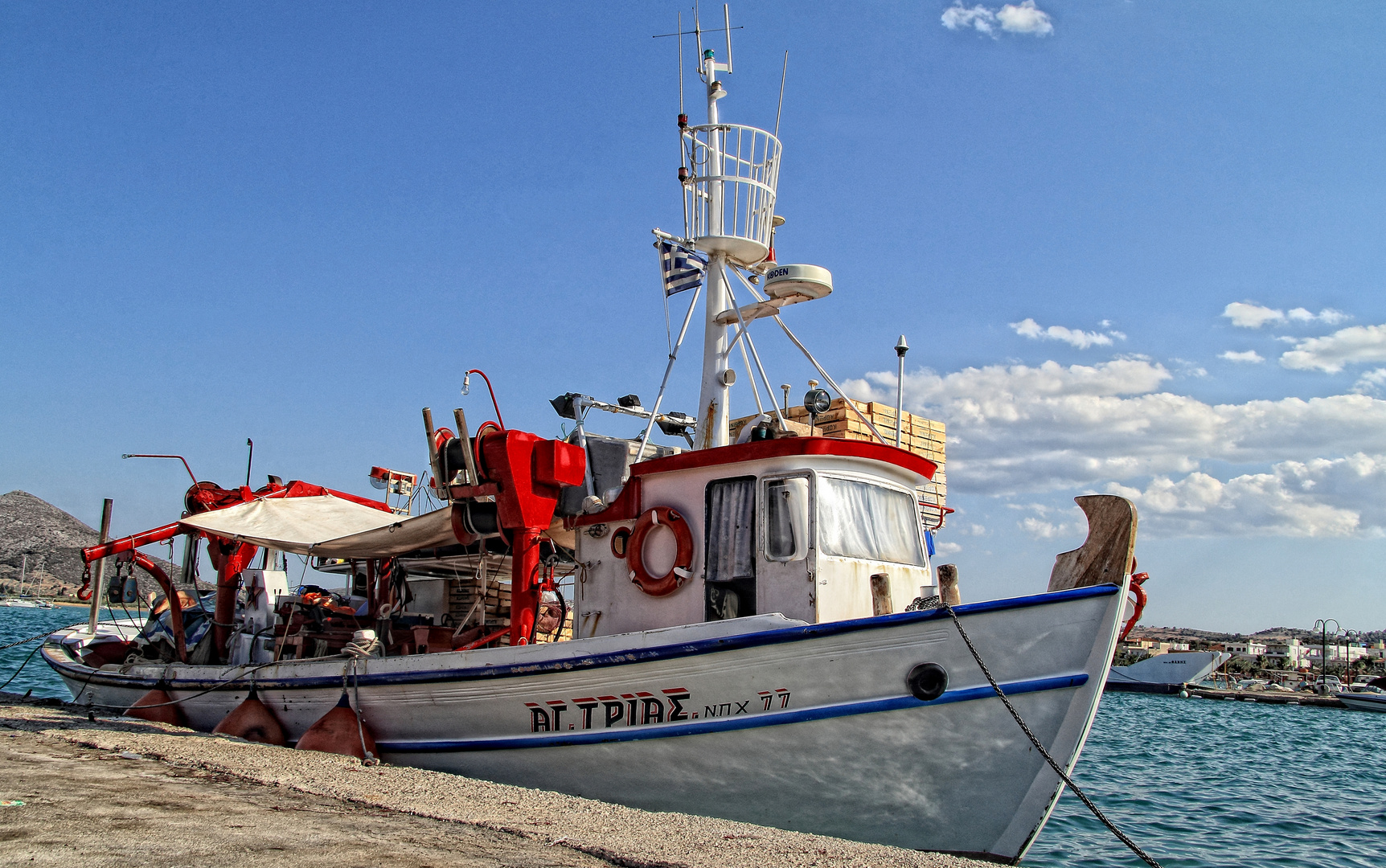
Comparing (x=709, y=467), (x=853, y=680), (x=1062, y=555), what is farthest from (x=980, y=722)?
(x=709, y=467)

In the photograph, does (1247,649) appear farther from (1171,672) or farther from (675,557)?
(675,557)

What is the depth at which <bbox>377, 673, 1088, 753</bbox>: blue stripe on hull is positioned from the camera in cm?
643

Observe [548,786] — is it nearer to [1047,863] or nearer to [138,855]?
[138,855]

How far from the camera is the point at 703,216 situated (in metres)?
10.0

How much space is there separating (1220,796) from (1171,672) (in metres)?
41.3

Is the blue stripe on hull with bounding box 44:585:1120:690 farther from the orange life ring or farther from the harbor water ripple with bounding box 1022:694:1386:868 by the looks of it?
the harbor water ripple with bounding box 1022:694:1386:868

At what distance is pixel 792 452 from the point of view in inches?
303

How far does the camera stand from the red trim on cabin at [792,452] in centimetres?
770

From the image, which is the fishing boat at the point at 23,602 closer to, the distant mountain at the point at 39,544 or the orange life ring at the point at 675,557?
the distant mountain at the point at 39,544

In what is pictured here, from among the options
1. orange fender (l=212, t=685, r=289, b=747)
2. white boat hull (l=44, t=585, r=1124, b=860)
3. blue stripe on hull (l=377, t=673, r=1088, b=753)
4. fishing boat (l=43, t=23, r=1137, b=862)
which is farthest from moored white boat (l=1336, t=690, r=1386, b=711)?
orange fender (l=212, t=685, r=289, b=747)

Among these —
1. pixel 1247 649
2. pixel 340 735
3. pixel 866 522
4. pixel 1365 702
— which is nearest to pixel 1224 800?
pixel 866 522

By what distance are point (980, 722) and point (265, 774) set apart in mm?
5239

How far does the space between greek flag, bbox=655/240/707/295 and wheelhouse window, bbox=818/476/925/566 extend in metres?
3.31

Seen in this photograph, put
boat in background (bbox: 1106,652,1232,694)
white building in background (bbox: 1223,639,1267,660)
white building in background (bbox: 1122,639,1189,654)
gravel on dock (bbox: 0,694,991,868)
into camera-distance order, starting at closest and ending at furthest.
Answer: gravel on dock (bbox: 0,694,991,868), boat in background (bbox: 1106,652,1232,694), white building in background (bbox: 1122,639,1189,654), white building in background (bbox: 1223,639,1267,660)
